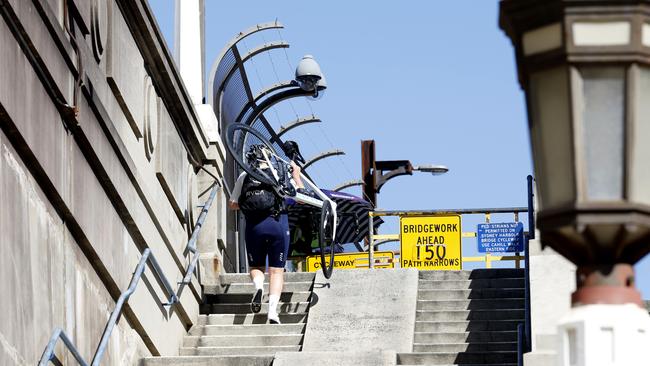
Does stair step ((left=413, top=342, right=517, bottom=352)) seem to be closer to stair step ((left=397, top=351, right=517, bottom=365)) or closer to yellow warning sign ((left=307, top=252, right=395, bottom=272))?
stair step ((left=397, top=351, right=517, bottom=365))

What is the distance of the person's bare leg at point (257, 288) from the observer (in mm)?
15047

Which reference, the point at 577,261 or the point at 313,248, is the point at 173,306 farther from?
the point at 577,261

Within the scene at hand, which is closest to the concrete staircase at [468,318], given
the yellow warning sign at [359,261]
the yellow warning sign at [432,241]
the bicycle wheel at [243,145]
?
the bicycle wheel at [243,145]

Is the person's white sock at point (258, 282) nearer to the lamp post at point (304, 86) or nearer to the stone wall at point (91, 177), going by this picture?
the stone wall at point (91, 177)

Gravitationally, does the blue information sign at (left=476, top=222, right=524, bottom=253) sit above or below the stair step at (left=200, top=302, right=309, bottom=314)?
above

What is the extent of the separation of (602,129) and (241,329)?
11042 millimetres

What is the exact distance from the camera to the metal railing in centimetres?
1015

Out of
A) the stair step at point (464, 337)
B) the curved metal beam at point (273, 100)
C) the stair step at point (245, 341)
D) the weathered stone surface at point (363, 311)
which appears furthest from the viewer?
the curved metal beam at point (273, 100)

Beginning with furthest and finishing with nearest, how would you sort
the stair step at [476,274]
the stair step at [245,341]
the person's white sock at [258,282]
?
the stair step at [476,274]
the person's white sock at [258,282]
the stair step at [245,341]

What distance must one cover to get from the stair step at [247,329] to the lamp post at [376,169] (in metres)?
15.7

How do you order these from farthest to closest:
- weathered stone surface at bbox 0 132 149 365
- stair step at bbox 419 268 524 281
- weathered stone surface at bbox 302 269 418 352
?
1. stair step at bbox 419 268 524 281
2. weathered stone surface at bbox 302 269 418 352
3. weathered stone surface at bbox 0 132 149 365

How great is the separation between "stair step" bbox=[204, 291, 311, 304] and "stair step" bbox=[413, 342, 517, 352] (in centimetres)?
172

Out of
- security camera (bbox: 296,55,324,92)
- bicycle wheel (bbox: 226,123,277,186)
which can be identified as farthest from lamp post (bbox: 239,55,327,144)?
bicycle wheel (bbox: 226,123,277,186)

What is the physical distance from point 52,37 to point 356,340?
476cm
